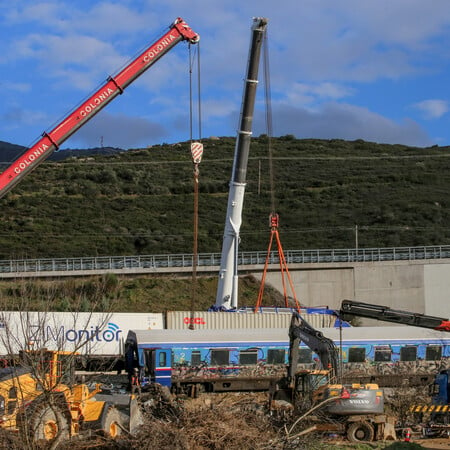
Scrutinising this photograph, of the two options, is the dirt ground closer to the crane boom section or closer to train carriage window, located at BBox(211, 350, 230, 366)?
the crane boom section

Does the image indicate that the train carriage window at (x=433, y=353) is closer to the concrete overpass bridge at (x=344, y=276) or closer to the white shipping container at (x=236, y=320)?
the white shipping container at (x=236, y=320)

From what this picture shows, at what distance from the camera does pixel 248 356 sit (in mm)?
31469

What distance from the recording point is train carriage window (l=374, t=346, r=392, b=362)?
3256 centimetres

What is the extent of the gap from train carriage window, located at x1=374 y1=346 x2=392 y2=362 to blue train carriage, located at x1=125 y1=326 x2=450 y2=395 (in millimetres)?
41

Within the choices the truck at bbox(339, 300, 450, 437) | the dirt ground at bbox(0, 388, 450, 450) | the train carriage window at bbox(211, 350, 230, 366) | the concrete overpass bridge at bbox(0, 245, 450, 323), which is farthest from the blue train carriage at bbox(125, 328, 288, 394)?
the concrete overpass bridge at bbox(0, 245, 450, 323)

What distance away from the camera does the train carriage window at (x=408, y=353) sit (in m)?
32.8

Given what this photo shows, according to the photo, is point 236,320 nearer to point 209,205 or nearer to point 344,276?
point 344,276

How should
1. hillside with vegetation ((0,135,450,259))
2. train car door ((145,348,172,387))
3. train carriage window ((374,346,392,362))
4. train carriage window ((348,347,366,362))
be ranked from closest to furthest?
1. train car door ((145,348,172,387))
2. train carriage window ((348,347,366,362))
3. train carriage window ((374,346,392,362))
4. hillside with vegetation ((0,135,450,259))

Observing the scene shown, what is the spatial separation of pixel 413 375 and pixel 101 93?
1710cm

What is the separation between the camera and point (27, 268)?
188ft

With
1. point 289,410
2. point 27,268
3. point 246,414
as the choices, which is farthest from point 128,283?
point 246,414

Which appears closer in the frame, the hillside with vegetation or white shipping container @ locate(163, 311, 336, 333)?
white shipping container @ locate(163, 311, 336, 333)

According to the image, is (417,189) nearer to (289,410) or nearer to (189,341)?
(189,341)

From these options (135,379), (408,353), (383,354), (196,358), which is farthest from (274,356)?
(135,379)
